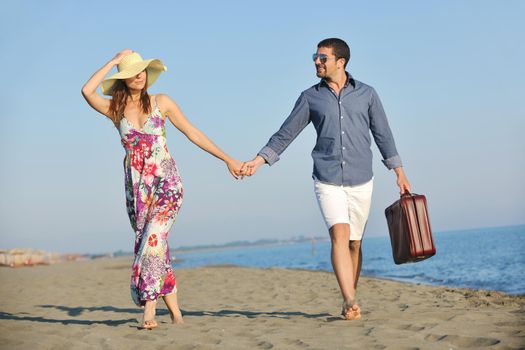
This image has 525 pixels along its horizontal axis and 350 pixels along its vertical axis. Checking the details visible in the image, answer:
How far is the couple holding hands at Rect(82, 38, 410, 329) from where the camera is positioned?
5.27 metres

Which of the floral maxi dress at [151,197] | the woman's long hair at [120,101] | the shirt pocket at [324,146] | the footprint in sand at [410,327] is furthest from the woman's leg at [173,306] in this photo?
the footprint in sand at [410,327]

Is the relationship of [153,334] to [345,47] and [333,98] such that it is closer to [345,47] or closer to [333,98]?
[333,98]

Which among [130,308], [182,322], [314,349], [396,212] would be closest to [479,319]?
[396,212]

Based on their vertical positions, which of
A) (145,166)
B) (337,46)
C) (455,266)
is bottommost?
(455,266)

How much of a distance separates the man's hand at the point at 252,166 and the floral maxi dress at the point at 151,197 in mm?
806

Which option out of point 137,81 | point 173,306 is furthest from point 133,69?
point 173,306

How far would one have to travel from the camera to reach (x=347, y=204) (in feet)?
18.1

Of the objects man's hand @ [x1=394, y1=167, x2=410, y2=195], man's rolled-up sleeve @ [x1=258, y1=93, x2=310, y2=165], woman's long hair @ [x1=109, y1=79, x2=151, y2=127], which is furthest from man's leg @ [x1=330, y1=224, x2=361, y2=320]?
woman's long hair @ [x1=109, y1=79, x2=151, y2=127]

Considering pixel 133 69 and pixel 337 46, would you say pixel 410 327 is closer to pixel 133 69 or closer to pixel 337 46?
pixel 337 46

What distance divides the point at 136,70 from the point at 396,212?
2446 mm

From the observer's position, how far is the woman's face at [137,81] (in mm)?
5309

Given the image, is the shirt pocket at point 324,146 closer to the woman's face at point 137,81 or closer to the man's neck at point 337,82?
the man's neck at point 337,82

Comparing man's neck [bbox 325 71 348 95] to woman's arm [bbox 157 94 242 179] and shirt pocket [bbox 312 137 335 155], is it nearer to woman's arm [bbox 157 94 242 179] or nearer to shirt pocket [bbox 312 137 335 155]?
shirt pocket [bbox 312 137 335 155]

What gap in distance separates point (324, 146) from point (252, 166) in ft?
2.49
